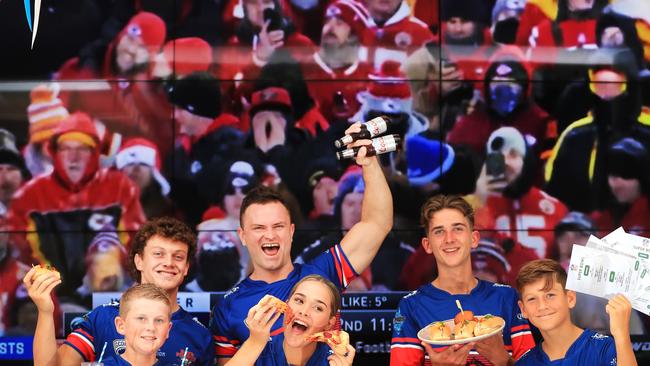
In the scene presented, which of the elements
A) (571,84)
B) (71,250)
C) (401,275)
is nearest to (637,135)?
(571,84)

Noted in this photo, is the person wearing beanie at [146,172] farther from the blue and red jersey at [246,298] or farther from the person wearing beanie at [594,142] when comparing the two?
the person wearing beanie at [594,142]

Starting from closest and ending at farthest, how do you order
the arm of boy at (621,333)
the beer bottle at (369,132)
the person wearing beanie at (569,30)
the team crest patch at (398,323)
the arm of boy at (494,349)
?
the arm of boy at (621,333)
the arm of boy at (494,349)
the team crest patch at (398,323)
the beer bottle at (369,132)
the person wearing beanie at (569,30)

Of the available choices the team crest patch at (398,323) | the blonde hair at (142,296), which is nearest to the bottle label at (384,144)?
the team crest patch at (398,323)

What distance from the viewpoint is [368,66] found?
645cm

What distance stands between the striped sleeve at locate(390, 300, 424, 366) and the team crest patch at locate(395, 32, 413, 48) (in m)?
2.53

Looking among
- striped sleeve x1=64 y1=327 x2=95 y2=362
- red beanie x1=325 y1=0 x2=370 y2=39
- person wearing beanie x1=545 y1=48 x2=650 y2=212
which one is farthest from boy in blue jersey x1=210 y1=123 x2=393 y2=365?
person wearing beanie x1=545 y1=48 x2=650 y2=212

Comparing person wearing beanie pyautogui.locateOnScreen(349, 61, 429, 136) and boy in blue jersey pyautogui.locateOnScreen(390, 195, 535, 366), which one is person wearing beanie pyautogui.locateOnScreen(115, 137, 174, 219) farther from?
boy in blue jersey pyautogui.locateOnScreen(390, 195, 535, 366)

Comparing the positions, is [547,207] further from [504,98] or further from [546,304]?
[546,304]

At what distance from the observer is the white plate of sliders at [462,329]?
386cm

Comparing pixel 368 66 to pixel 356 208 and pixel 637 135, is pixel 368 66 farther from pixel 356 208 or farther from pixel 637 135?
pixel 637 135

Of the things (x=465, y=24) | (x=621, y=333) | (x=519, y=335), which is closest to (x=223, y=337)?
(x=519, y=335)

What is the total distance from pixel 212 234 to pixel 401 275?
1234 mm

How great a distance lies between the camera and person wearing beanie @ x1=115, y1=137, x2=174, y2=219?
6391 mm

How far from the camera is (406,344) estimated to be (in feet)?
14.1
